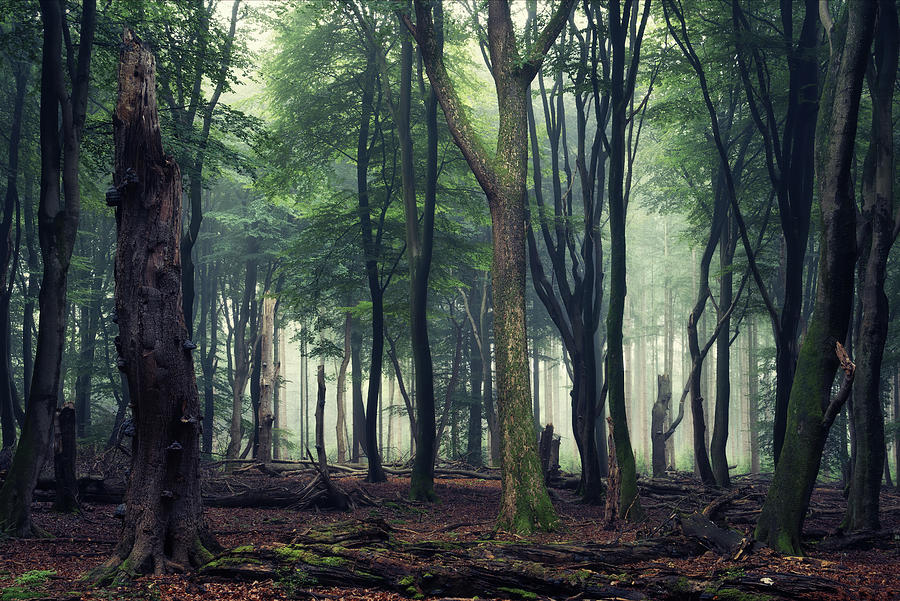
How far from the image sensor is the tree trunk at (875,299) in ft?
33.1

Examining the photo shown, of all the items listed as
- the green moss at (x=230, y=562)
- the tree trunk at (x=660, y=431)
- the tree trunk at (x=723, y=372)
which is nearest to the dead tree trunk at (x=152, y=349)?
the green moss at (x=230, y=562)

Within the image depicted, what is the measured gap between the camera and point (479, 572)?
247 inches

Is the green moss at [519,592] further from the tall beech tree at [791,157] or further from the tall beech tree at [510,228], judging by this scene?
the tall beech tree at [791,157]

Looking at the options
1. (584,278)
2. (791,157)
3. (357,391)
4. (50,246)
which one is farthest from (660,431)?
(50,246)

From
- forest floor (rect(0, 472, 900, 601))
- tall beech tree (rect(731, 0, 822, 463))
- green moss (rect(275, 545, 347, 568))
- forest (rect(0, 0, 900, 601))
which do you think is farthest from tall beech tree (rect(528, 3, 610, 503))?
green moss (rect(275, 545, 347, 568))

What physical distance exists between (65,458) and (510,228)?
7899 mm

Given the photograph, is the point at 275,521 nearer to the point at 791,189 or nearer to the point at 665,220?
the point at 791,189

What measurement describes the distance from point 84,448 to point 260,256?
11.6 m

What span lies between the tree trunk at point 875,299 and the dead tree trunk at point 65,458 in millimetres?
11882

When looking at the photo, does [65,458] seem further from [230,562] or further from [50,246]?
[230,562]

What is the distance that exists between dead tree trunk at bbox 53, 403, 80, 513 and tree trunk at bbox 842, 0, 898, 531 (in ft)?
39.0

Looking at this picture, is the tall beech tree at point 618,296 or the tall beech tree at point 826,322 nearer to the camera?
the tall beech tree at point 826,322

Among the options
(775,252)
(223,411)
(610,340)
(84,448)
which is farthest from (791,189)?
(223,411)

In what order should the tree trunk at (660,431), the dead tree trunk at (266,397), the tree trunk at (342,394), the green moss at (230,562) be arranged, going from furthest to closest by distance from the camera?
the tree trunk at (342,394)
the tree trunk at (660,431)
the dead tree trunk at (266,397)
the green moss at (230,562)
